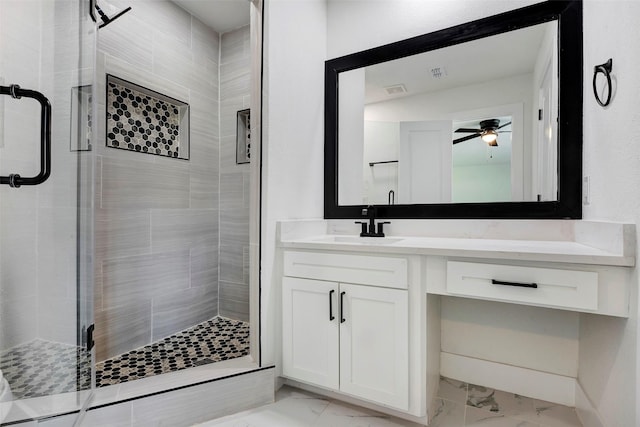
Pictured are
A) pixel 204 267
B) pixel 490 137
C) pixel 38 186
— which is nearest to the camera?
pixel 38 186

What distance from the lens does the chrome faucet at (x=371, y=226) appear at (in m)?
1.98

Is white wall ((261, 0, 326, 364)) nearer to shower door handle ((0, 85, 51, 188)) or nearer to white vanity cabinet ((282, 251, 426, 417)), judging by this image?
white vanity cabinet ((282, 251, 426, 417))

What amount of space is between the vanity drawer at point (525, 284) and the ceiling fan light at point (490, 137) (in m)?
0.83

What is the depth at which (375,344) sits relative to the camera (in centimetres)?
147

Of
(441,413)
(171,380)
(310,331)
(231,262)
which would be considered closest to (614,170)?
(441,413)

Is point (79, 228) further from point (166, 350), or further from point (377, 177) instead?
point (377, 177)

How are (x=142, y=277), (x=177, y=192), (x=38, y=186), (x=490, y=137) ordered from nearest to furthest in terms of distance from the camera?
1. (x=38, y=186)
2. (x=490, y=137)
3. (x=142, y=277)
4. (x=177, y=192)

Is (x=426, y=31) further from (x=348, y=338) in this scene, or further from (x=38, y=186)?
(x=38, y=186)

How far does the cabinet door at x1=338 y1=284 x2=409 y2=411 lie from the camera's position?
141cm

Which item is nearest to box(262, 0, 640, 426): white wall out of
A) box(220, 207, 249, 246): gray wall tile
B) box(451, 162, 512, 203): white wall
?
box(451, 162, 512, 203): white wall

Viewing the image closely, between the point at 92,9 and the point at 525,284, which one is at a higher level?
the point at 92,9

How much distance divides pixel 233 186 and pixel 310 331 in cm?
149

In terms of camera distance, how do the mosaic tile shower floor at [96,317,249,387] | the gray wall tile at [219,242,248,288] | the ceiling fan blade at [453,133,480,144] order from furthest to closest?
1. the gray wall tile at [219,242,248,288]
2. the ceiling fan blade at [453,133,480,144]
3. the mosaic tile shower floor at [96,317,249,387]

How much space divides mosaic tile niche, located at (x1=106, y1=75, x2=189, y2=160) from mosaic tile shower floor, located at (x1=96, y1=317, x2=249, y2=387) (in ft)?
4.36
